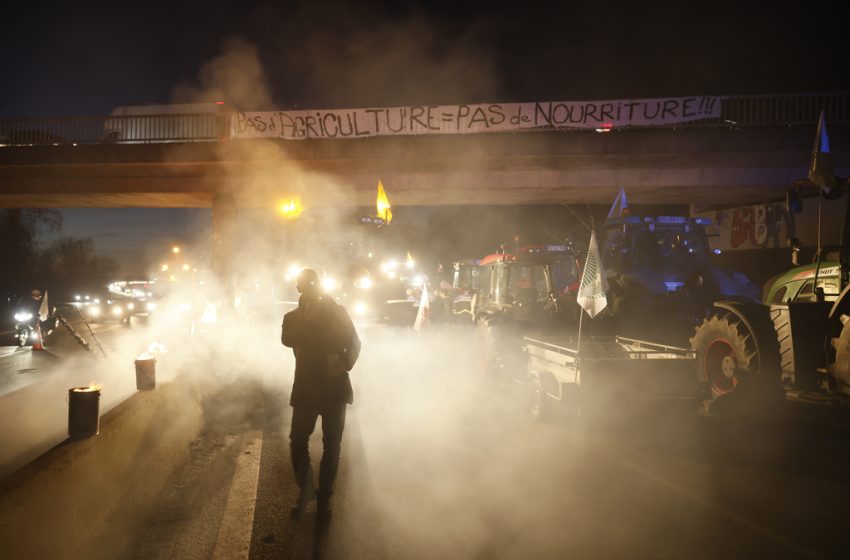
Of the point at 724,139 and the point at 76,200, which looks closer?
the point at 724,139

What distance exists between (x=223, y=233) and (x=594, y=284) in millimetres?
17623

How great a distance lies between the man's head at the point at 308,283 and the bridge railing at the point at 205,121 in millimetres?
17253

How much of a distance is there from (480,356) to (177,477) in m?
5.49

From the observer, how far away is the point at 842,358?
570 centimetres

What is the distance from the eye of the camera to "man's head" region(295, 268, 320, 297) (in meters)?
4.53

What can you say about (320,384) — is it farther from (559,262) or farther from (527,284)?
(559,262)

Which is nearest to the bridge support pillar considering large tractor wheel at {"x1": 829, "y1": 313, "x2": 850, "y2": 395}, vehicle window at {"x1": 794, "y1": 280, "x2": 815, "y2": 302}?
vehicle window at {"x1": 794, "y1": 280, "x2": 815, "y2": 302}

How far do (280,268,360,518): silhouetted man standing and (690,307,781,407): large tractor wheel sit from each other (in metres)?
4.33

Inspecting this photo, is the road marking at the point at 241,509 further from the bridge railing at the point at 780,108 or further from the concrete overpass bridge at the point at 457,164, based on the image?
the bridge railing at the point at 780,108

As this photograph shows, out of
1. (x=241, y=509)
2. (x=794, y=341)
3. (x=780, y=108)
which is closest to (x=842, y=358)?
(x=794, y=341)

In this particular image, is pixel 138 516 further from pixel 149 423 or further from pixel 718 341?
pixel 718 341

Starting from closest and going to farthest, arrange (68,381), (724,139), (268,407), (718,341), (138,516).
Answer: (138,516)
(718,341)
(268,407)
(68,381)
(724,139)

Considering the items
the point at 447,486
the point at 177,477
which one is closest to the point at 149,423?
the point at 177,477

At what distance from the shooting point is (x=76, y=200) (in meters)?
23.0
